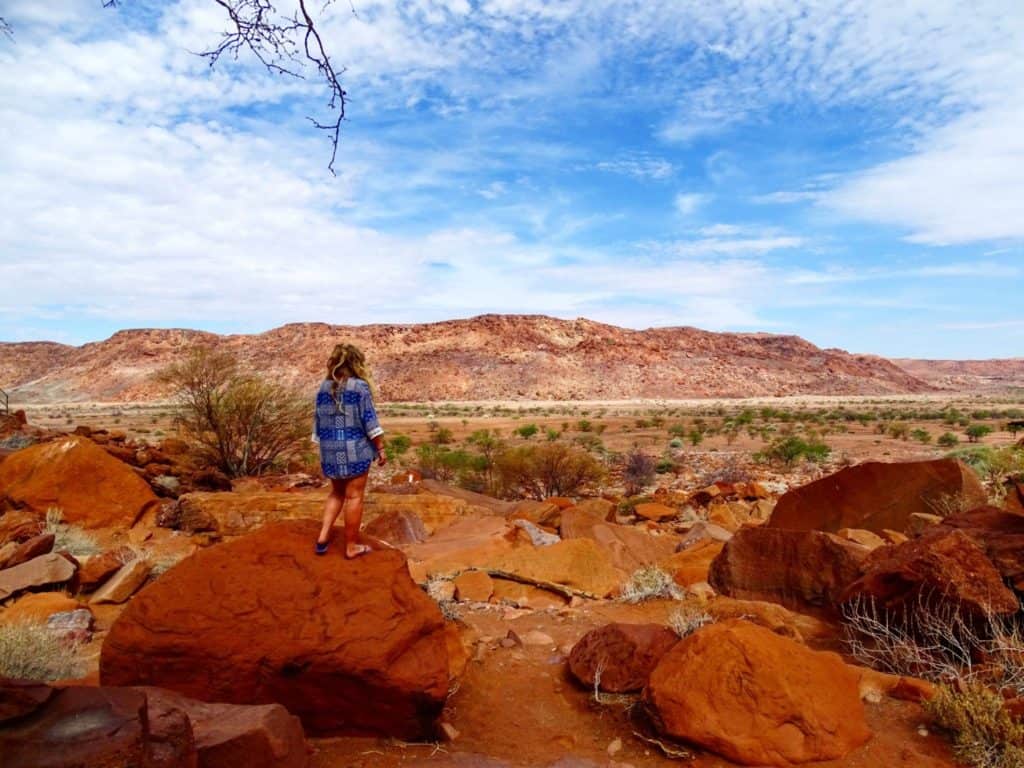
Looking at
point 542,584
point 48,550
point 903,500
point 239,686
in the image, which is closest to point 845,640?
point 542,584

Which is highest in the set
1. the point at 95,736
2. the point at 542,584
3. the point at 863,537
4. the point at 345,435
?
the point at 345,435

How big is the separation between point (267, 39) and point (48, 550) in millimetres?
6882

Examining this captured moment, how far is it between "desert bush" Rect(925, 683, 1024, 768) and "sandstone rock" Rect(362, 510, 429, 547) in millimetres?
6689

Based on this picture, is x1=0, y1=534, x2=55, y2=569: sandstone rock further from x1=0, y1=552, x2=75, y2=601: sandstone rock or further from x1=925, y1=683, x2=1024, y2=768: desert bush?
x1=925, y1=683, x2=1024, y2=768: desert bush

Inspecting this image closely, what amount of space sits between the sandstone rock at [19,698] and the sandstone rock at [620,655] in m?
3.06

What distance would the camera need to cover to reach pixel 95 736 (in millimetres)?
2455

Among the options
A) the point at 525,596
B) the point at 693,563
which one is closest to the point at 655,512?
the point at 693,563

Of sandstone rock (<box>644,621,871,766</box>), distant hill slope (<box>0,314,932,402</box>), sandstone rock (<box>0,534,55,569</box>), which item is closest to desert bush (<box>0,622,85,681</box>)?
sandstone rock (<box>0,534,55,569</box>)

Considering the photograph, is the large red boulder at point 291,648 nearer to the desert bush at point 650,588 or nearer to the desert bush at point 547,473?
the desert bush at point 650,588

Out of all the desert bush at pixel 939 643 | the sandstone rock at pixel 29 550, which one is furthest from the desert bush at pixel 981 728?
the sandstone rock at pixel 29 550

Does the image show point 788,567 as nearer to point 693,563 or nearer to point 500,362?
A: point 693,563

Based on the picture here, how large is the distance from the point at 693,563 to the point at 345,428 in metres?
5.15

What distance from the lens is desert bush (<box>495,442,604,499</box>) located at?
16.5 metres

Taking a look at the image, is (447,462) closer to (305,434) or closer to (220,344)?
(305,434)
